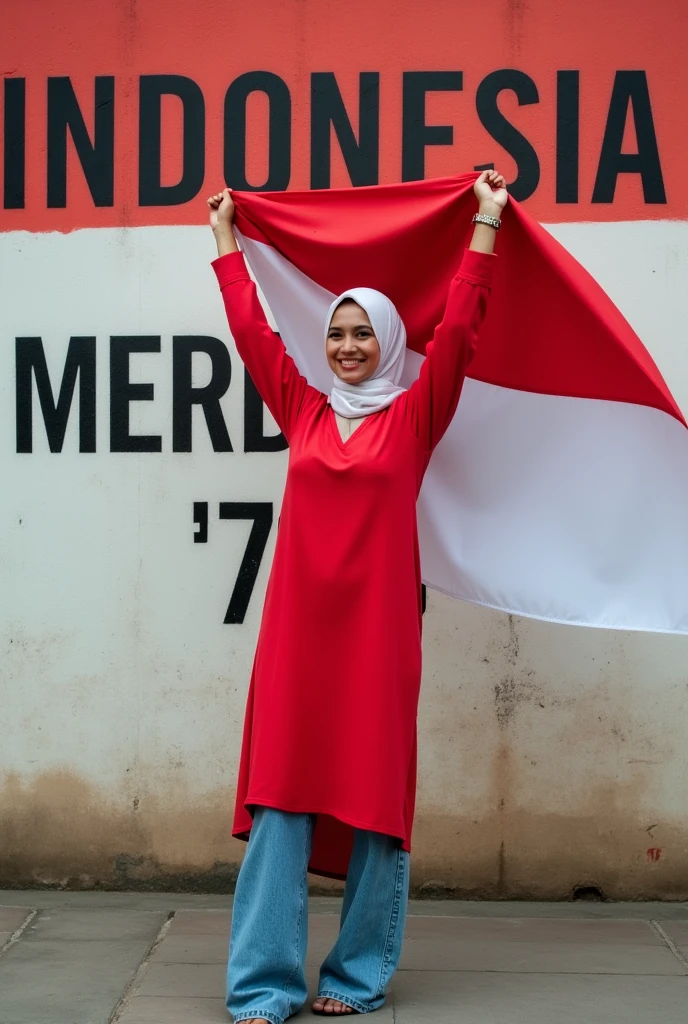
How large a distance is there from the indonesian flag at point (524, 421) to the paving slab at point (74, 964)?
1.46 metres

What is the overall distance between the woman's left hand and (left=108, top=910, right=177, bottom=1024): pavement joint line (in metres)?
2.34

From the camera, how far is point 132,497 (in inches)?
181

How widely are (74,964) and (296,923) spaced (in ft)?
2.74

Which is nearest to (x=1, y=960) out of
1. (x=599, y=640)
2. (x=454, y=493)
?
(x=454, y=493)

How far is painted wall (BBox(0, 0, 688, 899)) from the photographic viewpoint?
4.48m

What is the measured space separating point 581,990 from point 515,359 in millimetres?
1815

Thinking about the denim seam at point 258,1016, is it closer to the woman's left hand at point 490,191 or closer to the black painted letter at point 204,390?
the black painted letter at point 204,390

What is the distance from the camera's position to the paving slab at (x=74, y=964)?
3.39 m

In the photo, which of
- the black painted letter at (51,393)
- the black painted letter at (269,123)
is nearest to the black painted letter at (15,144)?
the black painted letter at (51,393)

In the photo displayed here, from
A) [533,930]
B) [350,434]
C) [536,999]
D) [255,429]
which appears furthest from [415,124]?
[536,999]

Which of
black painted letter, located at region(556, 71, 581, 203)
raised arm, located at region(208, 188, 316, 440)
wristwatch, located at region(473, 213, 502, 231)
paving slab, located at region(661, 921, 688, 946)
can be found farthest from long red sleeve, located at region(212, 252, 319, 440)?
paving slab, located at region(661, 921, 688, 946)

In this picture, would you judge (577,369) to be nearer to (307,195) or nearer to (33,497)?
(307,195)

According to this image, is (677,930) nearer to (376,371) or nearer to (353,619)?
(353,619)

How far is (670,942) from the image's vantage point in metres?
4.03
